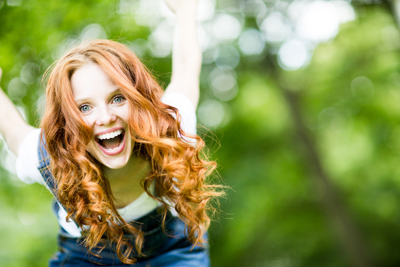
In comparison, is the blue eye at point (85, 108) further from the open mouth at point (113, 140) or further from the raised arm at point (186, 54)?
the raised arm at point (186, 54)

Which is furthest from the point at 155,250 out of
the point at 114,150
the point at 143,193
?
the point at 114,150

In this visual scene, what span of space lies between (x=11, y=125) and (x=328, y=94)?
27.3ft

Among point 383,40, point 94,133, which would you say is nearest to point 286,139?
point 383,40

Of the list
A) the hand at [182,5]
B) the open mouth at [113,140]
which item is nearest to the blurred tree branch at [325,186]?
the hand at [182,5]

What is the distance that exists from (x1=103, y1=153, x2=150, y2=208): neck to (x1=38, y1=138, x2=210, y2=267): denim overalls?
0.17 m

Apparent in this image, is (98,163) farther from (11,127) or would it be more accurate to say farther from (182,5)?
(182,5)

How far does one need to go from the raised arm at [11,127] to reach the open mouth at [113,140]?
0.62 meters

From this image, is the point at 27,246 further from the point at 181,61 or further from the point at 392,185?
the point at 392,185

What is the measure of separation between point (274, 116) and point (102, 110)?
9609 mm

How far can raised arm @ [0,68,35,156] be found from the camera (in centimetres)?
225

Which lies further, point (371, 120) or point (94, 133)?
point (371, 120)

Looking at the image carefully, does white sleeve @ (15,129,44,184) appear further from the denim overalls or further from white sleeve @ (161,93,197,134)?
white sleeve @ (161,93,197,134)

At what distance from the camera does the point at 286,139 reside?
1071cm

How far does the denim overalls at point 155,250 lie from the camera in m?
2.35
